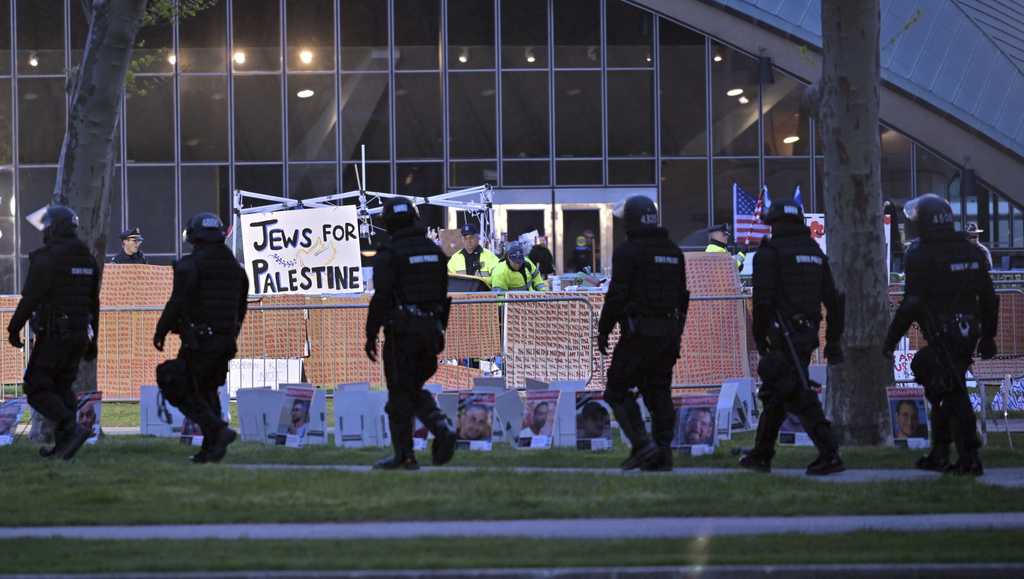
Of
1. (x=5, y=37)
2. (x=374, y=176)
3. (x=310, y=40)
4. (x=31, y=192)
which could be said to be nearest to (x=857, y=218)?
(x=374, y=176)

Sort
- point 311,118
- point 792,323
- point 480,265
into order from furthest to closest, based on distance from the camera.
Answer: point 311,118 < point 480,265 < point 792,323

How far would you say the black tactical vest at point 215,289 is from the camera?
41.5 ft

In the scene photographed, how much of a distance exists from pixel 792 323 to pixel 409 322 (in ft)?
8.64

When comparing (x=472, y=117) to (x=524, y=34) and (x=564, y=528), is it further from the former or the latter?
(x=564, y=528)

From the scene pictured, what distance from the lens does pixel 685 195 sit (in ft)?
124

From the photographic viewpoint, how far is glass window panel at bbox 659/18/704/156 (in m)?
38.0

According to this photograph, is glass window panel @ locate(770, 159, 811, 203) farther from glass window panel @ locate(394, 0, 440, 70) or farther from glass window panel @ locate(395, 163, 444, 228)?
glass window panel @ locate(394, 0, 440, 70)

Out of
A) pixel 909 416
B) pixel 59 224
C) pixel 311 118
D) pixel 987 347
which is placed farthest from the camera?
pixel 311 118

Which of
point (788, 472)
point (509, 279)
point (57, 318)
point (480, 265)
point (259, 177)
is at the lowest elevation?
point (788, 472)

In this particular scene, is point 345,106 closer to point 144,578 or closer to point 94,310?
point 94,310

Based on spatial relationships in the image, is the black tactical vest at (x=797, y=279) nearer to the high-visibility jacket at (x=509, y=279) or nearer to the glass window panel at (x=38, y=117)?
the high-visibility jacket at (x=509, y=279)

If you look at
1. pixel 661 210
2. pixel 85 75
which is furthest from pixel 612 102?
pixel 85 75

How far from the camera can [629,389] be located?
1210 centimetres

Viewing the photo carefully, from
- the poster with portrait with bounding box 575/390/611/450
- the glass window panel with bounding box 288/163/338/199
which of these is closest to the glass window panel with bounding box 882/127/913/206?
the glass window panel with bounding box 288/163/338/199
